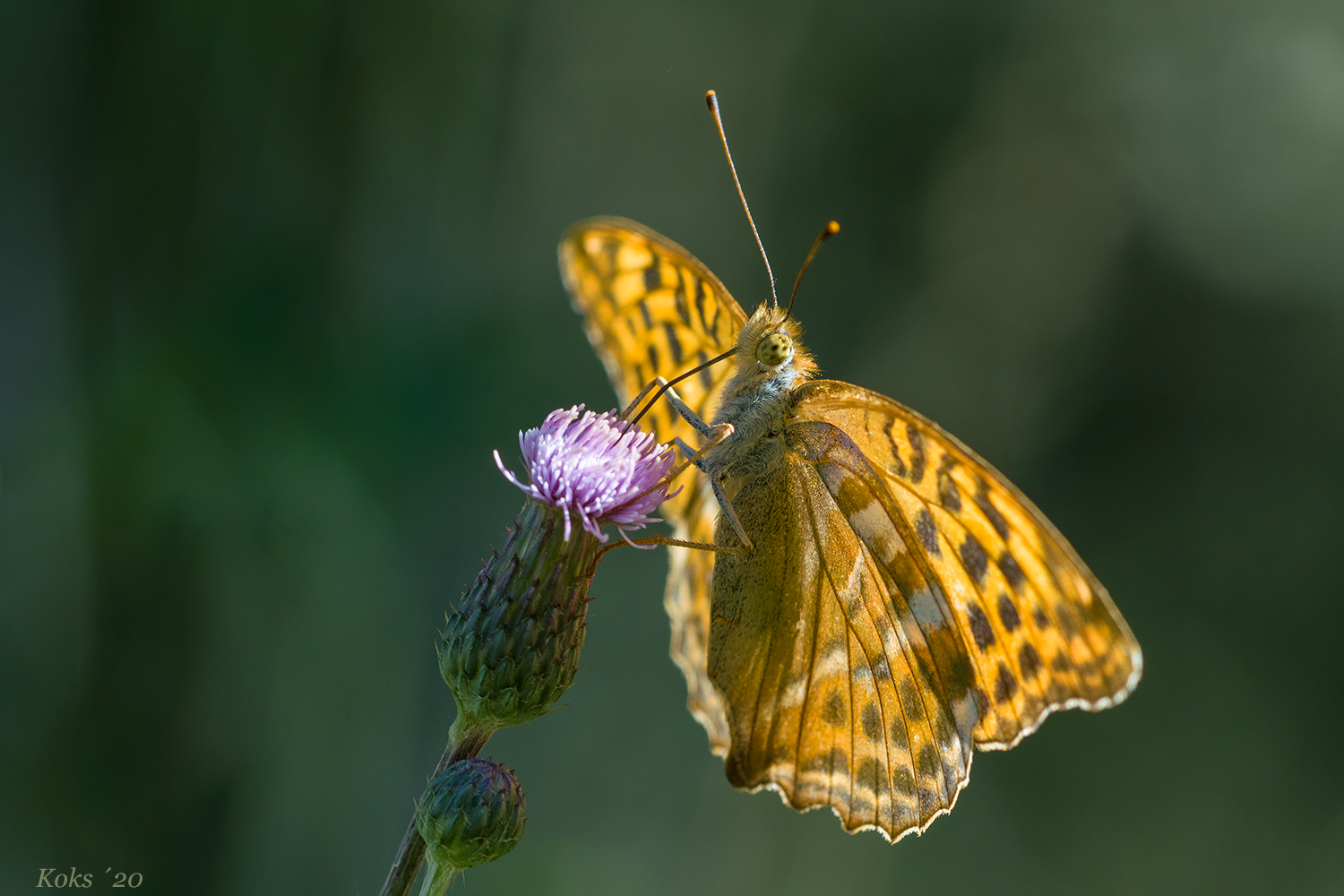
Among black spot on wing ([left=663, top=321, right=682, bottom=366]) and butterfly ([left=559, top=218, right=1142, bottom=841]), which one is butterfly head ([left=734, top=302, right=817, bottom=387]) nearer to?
butterfly ([left=559, top=218, right=1142, bottom=841])

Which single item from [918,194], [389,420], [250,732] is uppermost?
[918,194]

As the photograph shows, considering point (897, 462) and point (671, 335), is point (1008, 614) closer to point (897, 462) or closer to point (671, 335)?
point (897, 462)

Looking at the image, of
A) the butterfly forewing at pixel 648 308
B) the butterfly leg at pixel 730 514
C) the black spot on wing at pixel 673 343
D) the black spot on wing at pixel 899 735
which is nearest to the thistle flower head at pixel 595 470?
the butterfly leg at pixel 730 514

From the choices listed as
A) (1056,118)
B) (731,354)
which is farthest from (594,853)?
(1056,118)

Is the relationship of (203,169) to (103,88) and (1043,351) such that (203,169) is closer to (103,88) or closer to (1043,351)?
(103,88)

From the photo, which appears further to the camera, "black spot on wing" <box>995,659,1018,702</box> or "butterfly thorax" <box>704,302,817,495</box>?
"butterfly thorax" <box>704,302,817,495</box>

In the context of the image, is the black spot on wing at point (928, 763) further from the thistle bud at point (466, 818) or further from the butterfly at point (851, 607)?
the thistle bud at point (466, 818)

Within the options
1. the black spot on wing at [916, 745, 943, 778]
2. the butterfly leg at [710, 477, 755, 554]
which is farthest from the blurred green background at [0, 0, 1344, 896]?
the black spot on wing at [916, 745, 943, 778]
